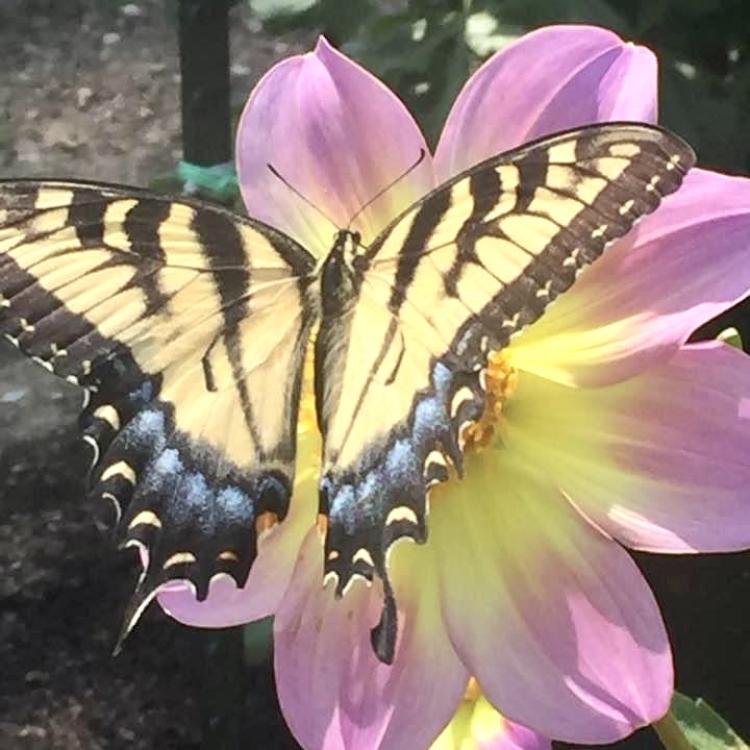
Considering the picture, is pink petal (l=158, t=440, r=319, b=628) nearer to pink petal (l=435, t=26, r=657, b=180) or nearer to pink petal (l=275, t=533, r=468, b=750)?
pink petal (l=275, t=533, r=468, b=750)

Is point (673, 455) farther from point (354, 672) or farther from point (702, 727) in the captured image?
point (702, 727)

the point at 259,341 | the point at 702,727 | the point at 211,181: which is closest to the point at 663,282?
the point at 259,341

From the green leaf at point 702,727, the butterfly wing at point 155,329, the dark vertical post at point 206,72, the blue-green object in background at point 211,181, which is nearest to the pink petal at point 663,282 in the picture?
the butterfly wing at point 155,329

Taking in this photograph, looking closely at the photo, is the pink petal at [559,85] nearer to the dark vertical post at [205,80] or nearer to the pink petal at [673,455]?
the pink petal at [673,455]

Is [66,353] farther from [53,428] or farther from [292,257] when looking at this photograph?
[53,428]

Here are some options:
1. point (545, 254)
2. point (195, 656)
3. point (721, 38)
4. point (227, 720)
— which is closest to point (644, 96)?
point (545, 254)
